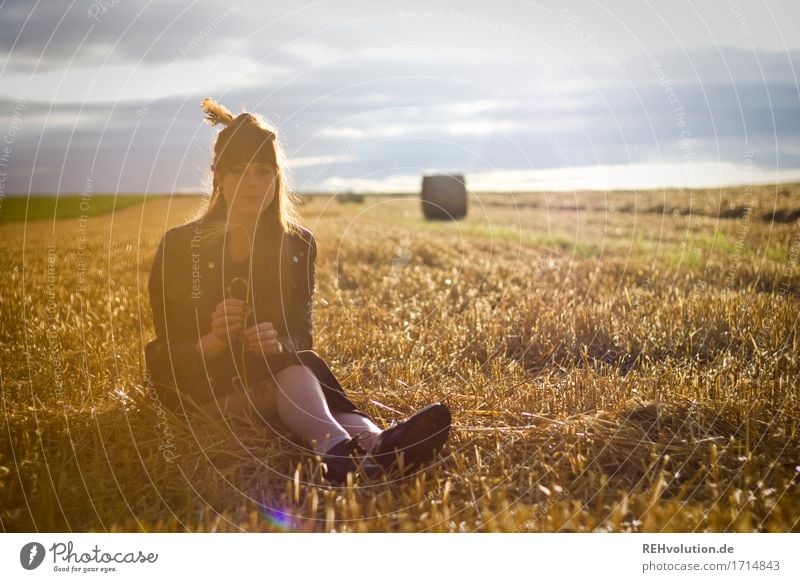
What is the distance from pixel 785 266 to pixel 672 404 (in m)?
3.65

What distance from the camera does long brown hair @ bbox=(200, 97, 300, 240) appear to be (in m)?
3.50

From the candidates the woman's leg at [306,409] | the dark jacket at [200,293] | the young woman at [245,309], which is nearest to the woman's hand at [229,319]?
the young woman at [245,309]

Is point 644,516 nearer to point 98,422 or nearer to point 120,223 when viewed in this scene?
point 98,422

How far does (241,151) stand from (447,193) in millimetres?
12958

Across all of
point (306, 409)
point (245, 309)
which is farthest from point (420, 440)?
point (245, 309)

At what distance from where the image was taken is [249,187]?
3553 millimetres

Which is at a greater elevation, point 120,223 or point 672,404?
point 120,223

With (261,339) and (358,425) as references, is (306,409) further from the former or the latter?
(261,339)

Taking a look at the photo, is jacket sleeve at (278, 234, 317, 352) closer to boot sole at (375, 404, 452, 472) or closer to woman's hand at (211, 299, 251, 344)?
woman's hand at (211, 299, 251, 344)

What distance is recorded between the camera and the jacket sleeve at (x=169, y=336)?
3457mm

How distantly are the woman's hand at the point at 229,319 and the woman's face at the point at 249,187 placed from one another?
51cm

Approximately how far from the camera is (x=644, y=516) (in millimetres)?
2832
